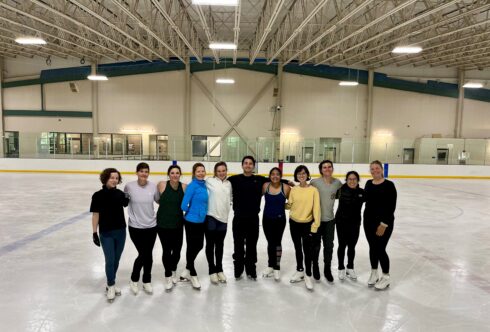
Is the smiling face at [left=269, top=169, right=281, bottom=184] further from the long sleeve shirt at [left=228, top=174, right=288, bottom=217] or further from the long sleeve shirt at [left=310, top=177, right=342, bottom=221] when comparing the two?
the long sleeve shirt at [left=310, top=177, right=342, bottom=221]

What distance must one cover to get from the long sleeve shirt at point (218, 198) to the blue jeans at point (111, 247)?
105cm

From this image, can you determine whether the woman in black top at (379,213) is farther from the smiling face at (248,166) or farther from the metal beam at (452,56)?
the metal beam at (452,56)

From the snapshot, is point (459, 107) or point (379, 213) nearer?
point (379, 213)

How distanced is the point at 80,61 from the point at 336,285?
864 inches

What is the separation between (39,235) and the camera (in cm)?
637

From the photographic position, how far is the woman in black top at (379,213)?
3904 millimetres

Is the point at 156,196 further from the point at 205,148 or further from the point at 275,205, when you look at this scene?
the point at 205,148

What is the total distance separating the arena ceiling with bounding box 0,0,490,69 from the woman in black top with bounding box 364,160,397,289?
756cm

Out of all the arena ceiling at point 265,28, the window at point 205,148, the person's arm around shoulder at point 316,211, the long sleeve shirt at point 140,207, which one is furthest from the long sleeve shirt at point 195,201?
the window at point 205,148

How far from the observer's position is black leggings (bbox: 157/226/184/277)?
3.84m

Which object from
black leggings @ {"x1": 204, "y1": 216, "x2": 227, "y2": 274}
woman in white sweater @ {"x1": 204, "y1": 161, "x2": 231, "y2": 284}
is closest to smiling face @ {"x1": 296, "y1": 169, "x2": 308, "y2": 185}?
woman in white sweater @ {"x1": 204, "y1": 161, "x2": 231, "y2": 284}

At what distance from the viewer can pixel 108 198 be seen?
3584 millimetres

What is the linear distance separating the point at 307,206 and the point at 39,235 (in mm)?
5334

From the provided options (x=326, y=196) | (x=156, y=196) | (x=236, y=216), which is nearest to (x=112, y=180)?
(x=156, y=196)
